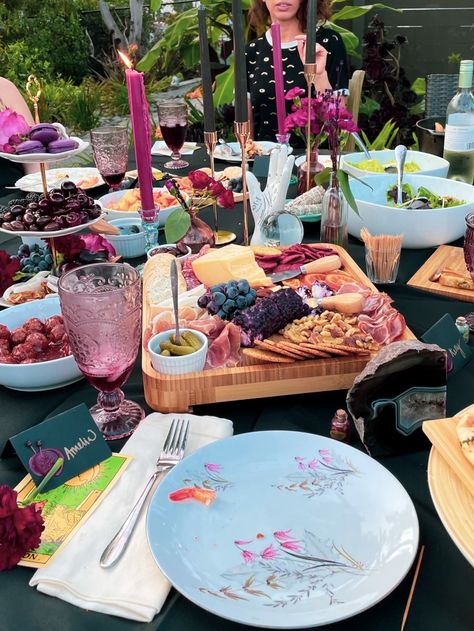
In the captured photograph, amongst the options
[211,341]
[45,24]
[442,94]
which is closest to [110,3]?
[45,24]

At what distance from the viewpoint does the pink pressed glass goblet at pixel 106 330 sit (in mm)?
930

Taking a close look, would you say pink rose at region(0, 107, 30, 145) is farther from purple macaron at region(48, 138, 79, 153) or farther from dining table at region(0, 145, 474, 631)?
dining table at region(0, 145, 474, 631)

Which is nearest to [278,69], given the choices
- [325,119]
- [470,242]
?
[325,119]

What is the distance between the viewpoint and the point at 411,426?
932 millimetres

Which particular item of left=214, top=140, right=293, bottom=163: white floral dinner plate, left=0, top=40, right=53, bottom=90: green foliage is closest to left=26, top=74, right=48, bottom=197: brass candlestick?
left=214, top=140, right=293, bottom=163: white floral dinner plate

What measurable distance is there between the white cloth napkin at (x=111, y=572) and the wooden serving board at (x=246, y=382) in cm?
19

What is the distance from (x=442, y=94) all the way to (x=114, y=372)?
10.2ft

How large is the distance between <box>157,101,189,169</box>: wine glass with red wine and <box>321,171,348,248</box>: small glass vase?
106 centimetres

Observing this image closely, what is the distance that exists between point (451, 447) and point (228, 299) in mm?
563

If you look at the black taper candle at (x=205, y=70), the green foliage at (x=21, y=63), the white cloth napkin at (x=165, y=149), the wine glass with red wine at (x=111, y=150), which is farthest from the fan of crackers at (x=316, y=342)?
the green foliage at (x=21, y=63)

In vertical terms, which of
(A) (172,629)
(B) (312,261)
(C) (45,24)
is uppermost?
(C) (45,24)

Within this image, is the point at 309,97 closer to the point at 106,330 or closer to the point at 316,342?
the point at 316,342

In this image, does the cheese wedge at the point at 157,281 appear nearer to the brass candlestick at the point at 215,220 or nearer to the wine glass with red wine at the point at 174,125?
the brass candlestick at the point at 215,220

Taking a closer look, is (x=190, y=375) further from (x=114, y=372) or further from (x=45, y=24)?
(x=45, y=24)
